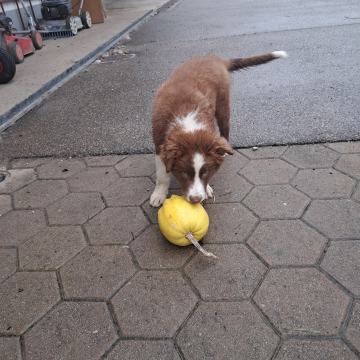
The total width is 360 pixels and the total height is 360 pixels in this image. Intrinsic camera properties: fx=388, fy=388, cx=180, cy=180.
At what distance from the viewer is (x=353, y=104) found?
16.6 ft

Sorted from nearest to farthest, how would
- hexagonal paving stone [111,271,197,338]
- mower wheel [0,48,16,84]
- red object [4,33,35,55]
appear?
hexagonal paving stone [111,271,197,338] → mower wheel [0,48,16,84] → red object [4,33,35,55]

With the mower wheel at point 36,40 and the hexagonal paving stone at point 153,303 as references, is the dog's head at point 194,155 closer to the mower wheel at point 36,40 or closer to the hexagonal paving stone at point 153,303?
the hexagonal paving stone at point 153,303

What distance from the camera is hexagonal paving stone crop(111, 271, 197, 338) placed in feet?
7.61

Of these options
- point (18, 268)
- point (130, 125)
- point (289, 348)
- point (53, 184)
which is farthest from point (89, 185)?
point (289, 348)

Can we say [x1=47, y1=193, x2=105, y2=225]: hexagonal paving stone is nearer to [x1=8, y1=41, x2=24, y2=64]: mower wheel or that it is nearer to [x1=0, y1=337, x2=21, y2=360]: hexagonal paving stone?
[x1=0, y1=337, x2=21, y2=360]: hexagonal paving stone

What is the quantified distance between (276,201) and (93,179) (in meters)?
1.78

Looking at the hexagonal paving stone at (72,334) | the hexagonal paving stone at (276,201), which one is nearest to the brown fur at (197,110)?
the hexagonal paving stone at (276,201)

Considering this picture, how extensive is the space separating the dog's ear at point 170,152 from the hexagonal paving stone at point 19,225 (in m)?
1.28

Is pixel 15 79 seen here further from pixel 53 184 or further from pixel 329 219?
pixel 329 219

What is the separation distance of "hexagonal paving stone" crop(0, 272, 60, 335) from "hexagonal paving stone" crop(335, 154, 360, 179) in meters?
2.72

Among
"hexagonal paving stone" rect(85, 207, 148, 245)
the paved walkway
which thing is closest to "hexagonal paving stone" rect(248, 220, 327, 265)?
the paved walkway

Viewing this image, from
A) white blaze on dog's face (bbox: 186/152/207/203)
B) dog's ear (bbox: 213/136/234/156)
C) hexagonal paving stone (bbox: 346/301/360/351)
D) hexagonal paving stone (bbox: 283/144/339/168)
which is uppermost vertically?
dog's ear (bbox: 213/136/234/156)

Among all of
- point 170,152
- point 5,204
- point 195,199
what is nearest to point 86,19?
point 5,204

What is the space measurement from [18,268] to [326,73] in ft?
18.1
